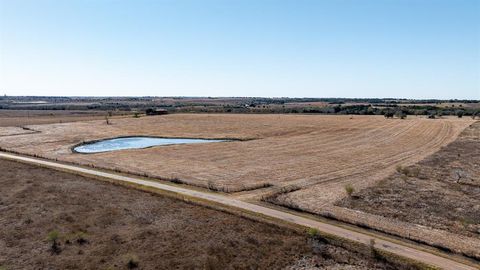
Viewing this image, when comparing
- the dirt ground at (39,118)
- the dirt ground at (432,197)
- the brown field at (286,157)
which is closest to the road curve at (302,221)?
the brown field at (286,157)

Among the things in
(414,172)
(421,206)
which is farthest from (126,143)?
(421,206)

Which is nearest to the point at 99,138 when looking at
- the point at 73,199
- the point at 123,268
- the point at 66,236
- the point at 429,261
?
the point at 73,199

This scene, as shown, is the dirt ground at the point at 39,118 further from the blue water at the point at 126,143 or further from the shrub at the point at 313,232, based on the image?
the shrub at the point at 313,232

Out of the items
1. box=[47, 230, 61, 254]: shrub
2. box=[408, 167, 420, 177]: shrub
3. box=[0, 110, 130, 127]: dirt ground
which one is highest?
box=[408, 167, 420, 177]: shrub

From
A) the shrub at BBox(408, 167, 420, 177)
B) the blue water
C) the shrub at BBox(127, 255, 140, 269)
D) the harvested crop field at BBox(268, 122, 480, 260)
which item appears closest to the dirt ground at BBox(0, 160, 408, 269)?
the shrub at BBox(127, 255, 140, 269)

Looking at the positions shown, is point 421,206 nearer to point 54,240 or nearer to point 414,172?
point 414,172

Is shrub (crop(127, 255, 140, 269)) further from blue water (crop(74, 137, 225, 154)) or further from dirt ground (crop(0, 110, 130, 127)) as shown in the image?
dirt ground (crop(0, 110, 130, 127))
